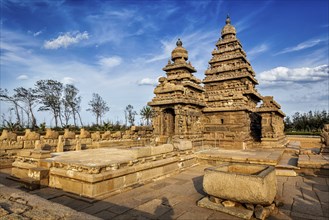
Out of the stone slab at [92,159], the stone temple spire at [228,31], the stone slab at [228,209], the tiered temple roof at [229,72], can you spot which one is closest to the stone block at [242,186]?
the stone slab at [228,209]

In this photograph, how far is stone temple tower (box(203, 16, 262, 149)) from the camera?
44.9 feet

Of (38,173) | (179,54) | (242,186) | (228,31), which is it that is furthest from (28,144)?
(228,31)

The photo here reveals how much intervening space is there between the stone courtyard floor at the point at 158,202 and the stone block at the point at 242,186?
1.24 feet

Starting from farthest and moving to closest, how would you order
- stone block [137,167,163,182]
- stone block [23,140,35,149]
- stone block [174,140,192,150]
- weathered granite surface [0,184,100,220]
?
stone block [23,140,35,149]
stone block [174,140,192,150]
stone block [137,167,163,182]
weathered granite surface [0,184,100,220]

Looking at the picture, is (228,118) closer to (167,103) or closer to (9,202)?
(167,103)

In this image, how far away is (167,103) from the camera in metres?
12.8

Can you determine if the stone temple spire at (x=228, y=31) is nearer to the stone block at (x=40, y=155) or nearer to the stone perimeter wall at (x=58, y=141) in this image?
the stone perimeter wall at (x=58, y=141)

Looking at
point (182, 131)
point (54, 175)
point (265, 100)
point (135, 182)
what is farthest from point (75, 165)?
point (265, 100)

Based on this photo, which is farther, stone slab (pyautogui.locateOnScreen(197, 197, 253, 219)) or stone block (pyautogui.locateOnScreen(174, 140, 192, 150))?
stone block (pyautogui.locateOnScreen(174, 140, 192, 150))

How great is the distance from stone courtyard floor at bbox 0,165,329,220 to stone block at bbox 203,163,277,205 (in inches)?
14.9

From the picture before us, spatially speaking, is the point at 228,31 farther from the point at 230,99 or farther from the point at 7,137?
the point at 7,137

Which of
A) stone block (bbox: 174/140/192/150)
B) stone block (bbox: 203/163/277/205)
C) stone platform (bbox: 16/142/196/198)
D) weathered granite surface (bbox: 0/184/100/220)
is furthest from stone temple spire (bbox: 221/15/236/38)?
weathered granite surface (bbox: 0/184/100/220)

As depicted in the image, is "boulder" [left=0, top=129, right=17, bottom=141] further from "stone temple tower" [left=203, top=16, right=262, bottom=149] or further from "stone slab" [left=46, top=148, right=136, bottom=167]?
"stone temple tower" [left=203, top=16, right=262, bottom=149]

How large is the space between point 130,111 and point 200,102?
157 feet
